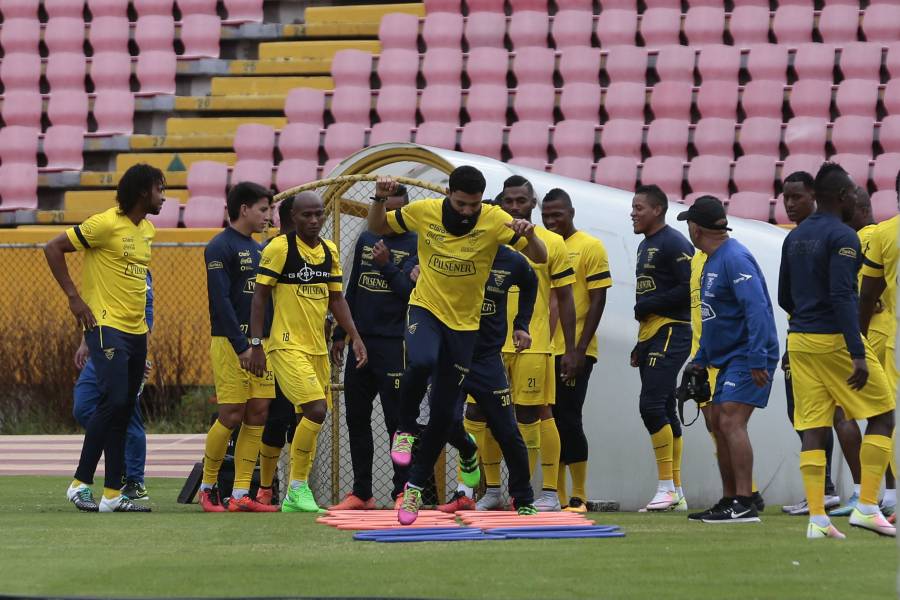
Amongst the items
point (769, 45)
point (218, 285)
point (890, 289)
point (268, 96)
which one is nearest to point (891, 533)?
point (890, 289)

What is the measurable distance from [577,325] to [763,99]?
407 inches

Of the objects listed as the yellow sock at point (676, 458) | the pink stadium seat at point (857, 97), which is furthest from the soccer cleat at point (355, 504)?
the pink stadium seat at point (857, 97)

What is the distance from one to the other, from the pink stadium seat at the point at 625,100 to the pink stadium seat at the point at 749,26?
1.55 meters

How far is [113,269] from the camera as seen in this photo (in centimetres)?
931

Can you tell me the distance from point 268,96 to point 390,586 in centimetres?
1675

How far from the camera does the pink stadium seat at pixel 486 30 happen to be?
840 inches

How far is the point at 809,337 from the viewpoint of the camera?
293 inches

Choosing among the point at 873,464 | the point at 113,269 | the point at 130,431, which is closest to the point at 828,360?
the point at 873,464

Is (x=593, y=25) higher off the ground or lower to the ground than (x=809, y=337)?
higher

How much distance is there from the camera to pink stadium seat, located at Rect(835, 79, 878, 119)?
19.0 meters

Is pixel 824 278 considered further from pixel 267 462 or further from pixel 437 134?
pixel 437 134

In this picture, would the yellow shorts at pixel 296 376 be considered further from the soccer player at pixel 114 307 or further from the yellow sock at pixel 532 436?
the yellow sock at pixel 532 436

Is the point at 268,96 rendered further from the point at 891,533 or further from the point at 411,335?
the point at 891,533

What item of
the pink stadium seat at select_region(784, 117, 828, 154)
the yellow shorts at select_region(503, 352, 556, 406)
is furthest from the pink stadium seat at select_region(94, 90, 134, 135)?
the yellow shorts at select_region(503, 352, 556, 406)
